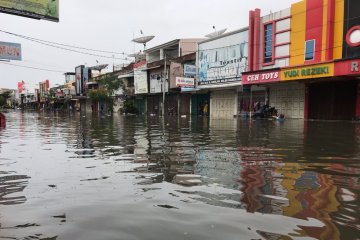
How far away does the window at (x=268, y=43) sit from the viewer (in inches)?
1174

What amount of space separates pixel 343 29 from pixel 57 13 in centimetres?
1864

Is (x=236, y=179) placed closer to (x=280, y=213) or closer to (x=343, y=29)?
(x=280, y=213)

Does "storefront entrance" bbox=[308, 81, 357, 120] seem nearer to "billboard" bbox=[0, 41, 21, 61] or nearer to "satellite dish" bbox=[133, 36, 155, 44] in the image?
"billboard" bbox=[0, 41, 21, 61]

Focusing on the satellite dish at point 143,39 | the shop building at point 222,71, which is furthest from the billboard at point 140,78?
the shop building at point 222,71

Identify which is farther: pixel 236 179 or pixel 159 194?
pixel 236 179

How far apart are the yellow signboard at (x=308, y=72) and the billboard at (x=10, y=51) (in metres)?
18.4

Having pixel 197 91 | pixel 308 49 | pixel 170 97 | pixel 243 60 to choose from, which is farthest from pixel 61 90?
pixel 308 49

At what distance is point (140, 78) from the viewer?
2067 inches

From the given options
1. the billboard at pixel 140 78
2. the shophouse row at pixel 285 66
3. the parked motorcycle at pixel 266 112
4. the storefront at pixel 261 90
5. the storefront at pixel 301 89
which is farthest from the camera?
the billboard at pixel 140 78

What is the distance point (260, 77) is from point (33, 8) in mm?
17328

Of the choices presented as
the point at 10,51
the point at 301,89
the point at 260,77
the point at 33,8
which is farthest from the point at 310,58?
the point at 10,51

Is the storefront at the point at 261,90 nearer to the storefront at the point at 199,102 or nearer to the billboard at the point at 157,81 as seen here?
the storefront at the point at 199,102

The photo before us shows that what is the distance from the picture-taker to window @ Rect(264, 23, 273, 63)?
97.9 ft

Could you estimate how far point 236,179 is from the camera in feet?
17.8
